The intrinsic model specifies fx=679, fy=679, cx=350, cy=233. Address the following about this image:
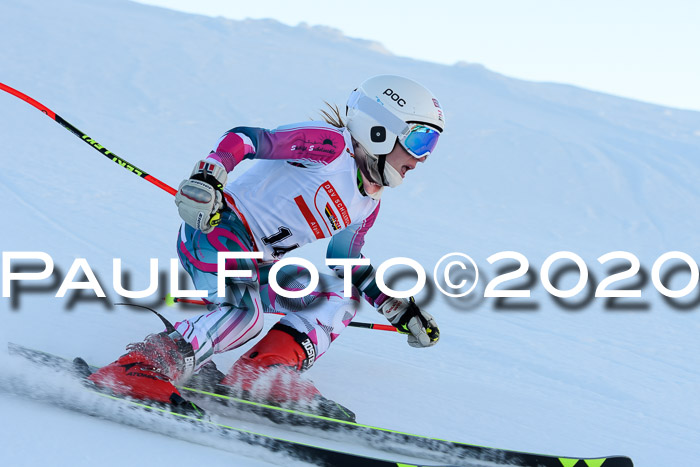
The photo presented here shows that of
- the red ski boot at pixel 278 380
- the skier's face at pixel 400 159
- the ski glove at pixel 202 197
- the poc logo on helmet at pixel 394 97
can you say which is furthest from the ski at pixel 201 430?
the poc logo on helmet at pixel 394 97

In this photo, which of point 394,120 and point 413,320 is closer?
point 394,120

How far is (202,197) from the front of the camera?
2432 mm

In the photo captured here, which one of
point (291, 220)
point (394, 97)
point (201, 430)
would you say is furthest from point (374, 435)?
point (394, 97)

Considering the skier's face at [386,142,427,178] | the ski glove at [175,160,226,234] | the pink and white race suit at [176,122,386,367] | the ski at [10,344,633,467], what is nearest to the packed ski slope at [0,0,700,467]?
the ski at [10,344,633,467]

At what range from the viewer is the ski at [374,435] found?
2463mm

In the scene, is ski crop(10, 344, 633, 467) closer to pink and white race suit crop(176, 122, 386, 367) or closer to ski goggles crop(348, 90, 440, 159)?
pink and white race suit crop(176, 122, 386, 367)

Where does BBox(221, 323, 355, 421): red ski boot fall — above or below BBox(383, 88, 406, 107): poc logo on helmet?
below

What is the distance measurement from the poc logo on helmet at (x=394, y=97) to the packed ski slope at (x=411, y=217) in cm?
132

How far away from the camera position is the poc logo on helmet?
9.44 ft

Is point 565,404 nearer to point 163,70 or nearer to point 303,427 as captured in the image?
point 303,427

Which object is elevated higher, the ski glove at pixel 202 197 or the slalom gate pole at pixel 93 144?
the slalom gate pole at pixel 93 144

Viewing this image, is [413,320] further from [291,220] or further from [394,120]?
[394,120]

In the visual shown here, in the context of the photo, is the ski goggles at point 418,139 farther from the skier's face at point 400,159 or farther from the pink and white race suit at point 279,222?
the pink and white race suit at point 279,222

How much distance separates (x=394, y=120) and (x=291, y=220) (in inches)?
24.2
